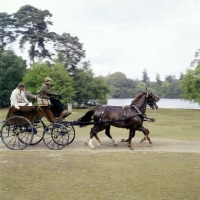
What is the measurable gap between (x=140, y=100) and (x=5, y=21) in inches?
793

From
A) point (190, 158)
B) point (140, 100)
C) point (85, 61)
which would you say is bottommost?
point (190, 158)

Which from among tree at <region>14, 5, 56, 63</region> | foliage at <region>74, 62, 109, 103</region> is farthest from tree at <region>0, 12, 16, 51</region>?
foliage at <region>74, 62, 109, 103</region>

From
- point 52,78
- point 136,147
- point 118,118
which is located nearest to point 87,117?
point 118,118

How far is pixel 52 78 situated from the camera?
109ft

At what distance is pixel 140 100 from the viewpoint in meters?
11.4

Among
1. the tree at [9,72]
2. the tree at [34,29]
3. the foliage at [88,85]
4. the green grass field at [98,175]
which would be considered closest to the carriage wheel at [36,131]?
the green grass field at [98,175]

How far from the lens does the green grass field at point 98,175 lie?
5.97 meters

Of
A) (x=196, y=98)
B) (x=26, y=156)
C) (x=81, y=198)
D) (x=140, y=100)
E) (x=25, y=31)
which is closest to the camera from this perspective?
(x=81, y=198)

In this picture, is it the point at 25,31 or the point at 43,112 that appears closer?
the point at 43,112

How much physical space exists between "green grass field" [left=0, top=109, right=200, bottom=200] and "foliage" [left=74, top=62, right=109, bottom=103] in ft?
98.1

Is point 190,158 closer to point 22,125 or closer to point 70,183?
point 70,183

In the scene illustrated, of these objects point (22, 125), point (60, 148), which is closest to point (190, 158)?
point (60, 148)

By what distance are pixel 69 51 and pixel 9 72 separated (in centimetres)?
832

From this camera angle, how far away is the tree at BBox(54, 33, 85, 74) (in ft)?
124
